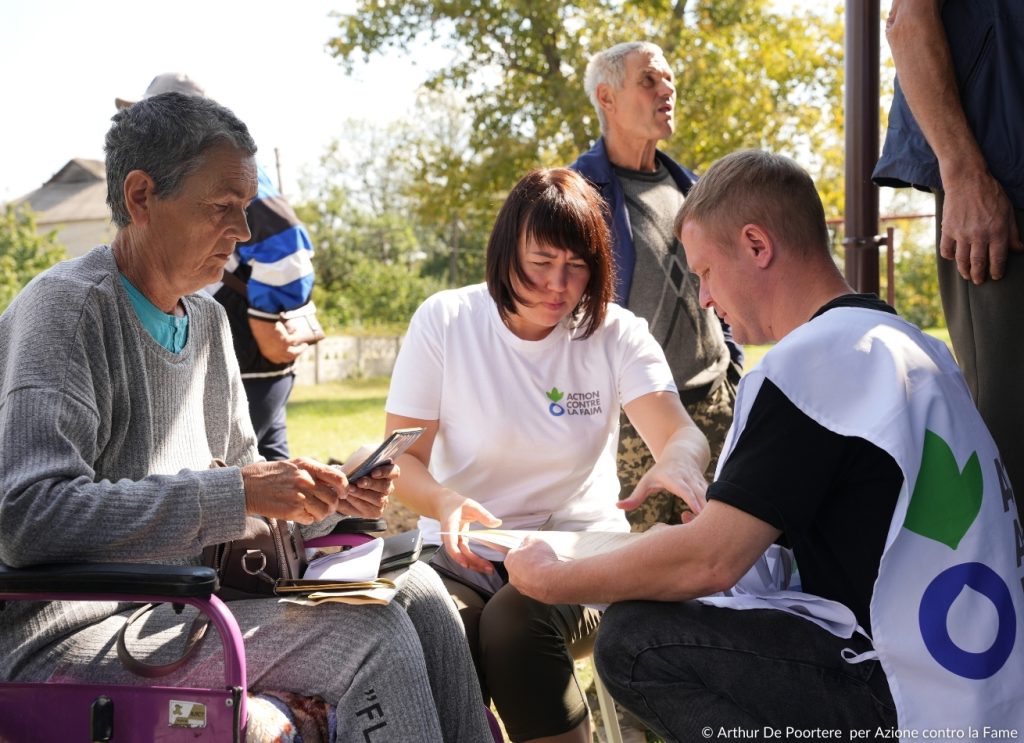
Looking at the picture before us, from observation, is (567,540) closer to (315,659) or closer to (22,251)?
(315,659)

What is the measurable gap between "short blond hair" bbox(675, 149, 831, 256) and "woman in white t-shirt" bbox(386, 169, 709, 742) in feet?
2.32

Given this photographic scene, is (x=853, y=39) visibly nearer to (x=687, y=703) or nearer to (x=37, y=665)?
(x=687, y=703)

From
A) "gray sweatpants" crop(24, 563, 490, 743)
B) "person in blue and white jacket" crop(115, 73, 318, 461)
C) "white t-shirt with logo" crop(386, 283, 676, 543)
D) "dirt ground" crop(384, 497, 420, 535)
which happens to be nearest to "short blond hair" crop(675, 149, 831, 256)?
"white t-shirt with logo" crop(386, 283, 676, 543)

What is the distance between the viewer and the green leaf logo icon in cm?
165

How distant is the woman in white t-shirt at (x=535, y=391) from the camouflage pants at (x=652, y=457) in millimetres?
854

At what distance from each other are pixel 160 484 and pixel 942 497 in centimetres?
130

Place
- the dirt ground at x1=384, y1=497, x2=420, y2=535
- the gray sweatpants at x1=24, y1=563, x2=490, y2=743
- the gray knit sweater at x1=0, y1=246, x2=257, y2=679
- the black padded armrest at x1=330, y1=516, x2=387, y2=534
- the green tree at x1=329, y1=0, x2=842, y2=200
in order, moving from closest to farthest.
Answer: the gray knit sweater at x1=0, y1=246, x2=257, y2=679 < the gray sweatpants at x1=24, y1=563, x2=490, y2=743 < the black padded armrest at x1=330, y1=516, x2=387, y2=534 < the dirt ground at x1=384, y1=497, x2=420, y2=535 < the green tree at x1=329, y1=0, x2=842, y2=200

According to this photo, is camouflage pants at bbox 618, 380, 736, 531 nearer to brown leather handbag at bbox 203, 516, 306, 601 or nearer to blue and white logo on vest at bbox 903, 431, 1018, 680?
brown leather handbag at bbox 203, 516, 306, 601

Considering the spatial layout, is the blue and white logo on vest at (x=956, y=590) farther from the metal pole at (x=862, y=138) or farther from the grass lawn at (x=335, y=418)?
the grass lawn at (x=335, y=418)

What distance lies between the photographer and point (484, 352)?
2.77 meters

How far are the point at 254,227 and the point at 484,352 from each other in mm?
1525

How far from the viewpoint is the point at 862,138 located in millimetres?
3775

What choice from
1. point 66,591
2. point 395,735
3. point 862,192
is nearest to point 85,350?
point 66,591

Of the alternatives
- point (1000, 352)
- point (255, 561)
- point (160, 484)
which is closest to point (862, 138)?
point (1000, 352)
